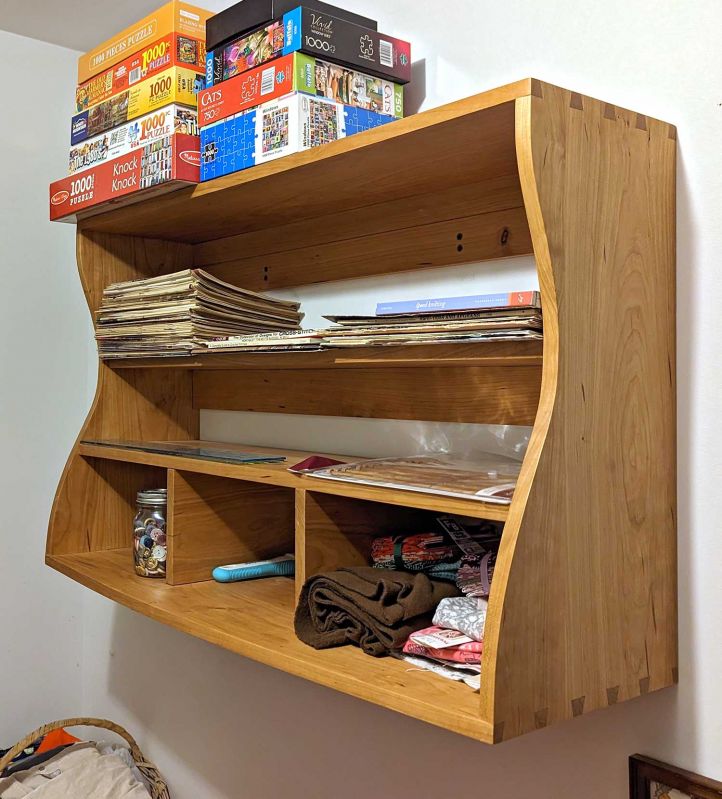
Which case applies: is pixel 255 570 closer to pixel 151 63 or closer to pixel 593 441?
pixel 593 441

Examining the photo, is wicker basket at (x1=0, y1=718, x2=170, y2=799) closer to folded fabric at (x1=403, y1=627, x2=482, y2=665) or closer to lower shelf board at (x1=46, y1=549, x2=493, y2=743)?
lower shelf board at (x1=46, y1=549, x2=493, y2=743)

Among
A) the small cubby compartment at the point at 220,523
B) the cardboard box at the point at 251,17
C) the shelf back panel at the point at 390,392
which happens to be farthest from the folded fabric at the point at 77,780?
the cardboard box at the point at 251,17

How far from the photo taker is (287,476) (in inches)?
49.4

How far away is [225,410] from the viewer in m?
1.87

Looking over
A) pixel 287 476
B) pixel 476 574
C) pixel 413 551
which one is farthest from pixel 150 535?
pixel 476 574

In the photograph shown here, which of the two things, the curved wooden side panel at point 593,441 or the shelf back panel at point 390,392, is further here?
the shelf back panel at point 390,392

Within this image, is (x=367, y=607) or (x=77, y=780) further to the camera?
(x=77, y=780)

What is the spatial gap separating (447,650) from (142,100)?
1.08 metres

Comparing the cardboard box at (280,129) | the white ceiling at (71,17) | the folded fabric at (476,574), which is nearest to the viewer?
the folded fabric at (476,574)

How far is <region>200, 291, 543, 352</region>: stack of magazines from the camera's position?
3.16 ft

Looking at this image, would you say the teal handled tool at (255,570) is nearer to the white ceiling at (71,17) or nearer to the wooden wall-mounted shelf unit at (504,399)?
the wooden wall-mounted shelf unit at (504,399)

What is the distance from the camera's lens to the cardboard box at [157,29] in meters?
1.49

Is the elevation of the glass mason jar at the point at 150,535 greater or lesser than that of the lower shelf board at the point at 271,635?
greater

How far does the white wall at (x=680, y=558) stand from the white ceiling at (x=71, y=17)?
12.7 inches
